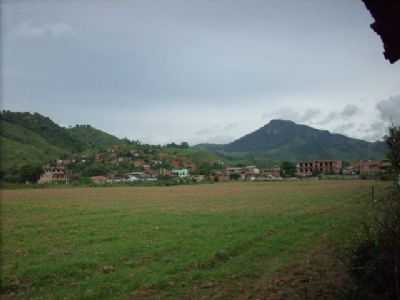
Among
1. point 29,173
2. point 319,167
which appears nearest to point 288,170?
point 319,167

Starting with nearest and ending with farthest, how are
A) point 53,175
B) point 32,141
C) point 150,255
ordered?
1. point 150,255
2. point 53,175
3. point 32,141

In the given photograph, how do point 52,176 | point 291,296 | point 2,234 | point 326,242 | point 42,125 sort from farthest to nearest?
1. point 42,125
2. point 52,176
3. point 2,234
4. point 326,242
5. point 291,296

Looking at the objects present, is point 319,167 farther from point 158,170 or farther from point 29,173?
point 29,173

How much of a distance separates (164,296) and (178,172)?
482 ft

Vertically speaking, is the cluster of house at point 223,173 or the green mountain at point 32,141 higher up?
the green mountain at point 32,141

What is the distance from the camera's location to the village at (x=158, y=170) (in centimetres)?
12861

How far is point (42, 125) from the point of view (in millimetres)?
172625

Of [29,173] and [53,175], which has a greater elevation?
[29,173]

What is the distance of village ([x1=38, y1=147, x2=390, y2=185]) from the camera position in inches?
5063

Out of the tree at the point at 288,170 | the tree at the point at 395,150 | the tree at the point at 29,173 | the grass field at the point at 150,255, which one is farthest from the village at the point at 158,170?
the tree at the point at 395,150

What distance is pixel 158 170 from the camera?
16338 cm

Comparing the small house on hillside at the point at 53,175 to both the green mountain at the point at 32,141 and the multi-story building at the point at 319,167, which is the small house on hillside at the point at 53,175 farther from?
the multi-story building at the point at 319,167

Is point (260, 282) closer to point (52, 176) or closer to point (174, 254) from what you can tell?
point (174, 254)

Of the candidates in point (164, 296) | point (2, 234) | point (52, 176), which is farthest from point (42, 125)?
point (164, 296)
